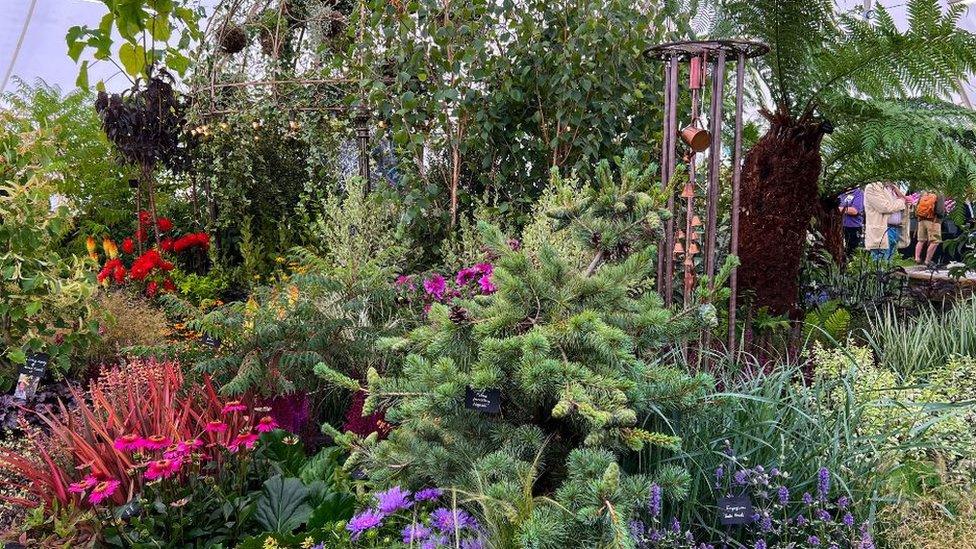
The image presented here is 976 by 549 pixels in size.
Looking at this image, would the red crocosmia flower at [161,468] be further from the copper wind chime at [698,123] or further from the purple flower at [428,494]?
the copper wind chime at [698,123]

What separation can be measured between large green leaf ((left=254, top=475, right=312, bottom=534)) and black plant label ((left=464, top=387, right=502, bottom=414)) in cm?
67

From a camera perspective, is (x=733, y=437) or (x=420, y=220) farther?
(x=420, y=220)

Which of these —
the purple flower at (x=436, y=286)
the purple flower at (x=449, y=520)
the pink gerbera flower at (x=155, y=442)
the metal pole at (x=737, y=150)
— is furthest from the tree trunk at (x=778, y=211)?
the pink gerbera flower at (x=155, y=442)

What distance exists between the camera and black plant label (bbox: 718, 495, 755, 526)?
1953 millimetres

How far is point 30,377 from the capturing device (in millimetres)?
3318

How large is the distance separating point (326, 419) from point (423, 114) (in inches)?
76.1

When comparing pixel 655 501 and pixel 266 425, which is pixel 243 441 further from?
pixel 655 501

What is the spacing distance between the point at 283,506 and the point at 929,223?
976 centimetres

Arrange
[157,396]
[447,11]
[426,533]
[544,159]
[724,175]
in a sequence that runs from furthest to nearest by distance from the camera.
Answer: [724,175] < [544,159] < [447,11] < [157,396] < [426,533]

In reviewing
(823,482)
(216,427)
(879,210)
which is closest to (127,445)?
(216,427)

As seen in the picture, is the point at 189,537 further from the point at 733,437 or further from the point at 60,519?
the point at 733,437

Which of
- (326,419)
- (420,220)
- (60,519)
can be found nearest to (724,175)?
(420,220)

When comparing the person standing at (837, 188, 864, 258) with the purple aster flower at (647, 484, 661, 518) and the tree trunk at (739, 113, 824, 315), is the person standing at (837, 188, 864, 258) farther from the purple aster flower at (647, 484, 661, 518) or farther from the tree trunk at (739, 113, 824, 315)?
the purple aster flower at (647, 484, 661, 518)

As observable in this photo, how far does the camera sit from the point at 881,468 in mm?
2268
